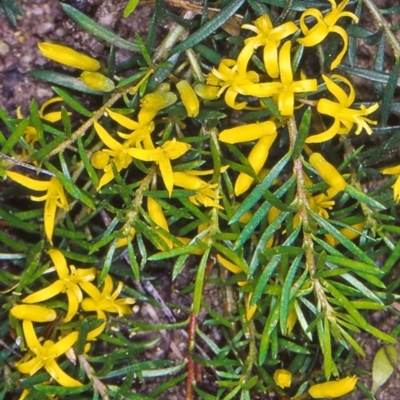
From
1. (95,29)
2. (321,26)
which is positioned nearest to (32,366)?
(95,29)

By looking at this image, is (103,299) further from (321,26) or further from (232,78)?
(321,26)

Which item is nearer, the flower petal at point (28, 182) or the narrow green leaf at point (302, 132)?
the narrow green leaf at point (302, 132)

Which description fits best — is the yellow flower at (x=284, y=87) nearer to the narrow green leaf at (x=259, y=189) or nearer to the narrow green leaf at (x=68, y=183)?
the narrow green leaf at (x=259, y=189)

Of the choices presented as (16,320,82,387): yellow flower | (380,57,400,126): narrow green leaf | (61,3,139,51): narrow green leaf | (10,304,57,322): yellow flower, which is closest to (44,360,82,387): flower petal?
(16,320,82,387): yellow flower

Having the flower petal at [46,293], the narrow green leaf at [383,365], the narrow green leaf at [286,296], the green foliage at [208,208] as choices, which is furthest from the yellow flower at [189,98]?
the narrow green leaf at [383,365]

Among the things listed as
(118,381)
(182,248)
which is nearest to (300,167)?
→ (182,248)
